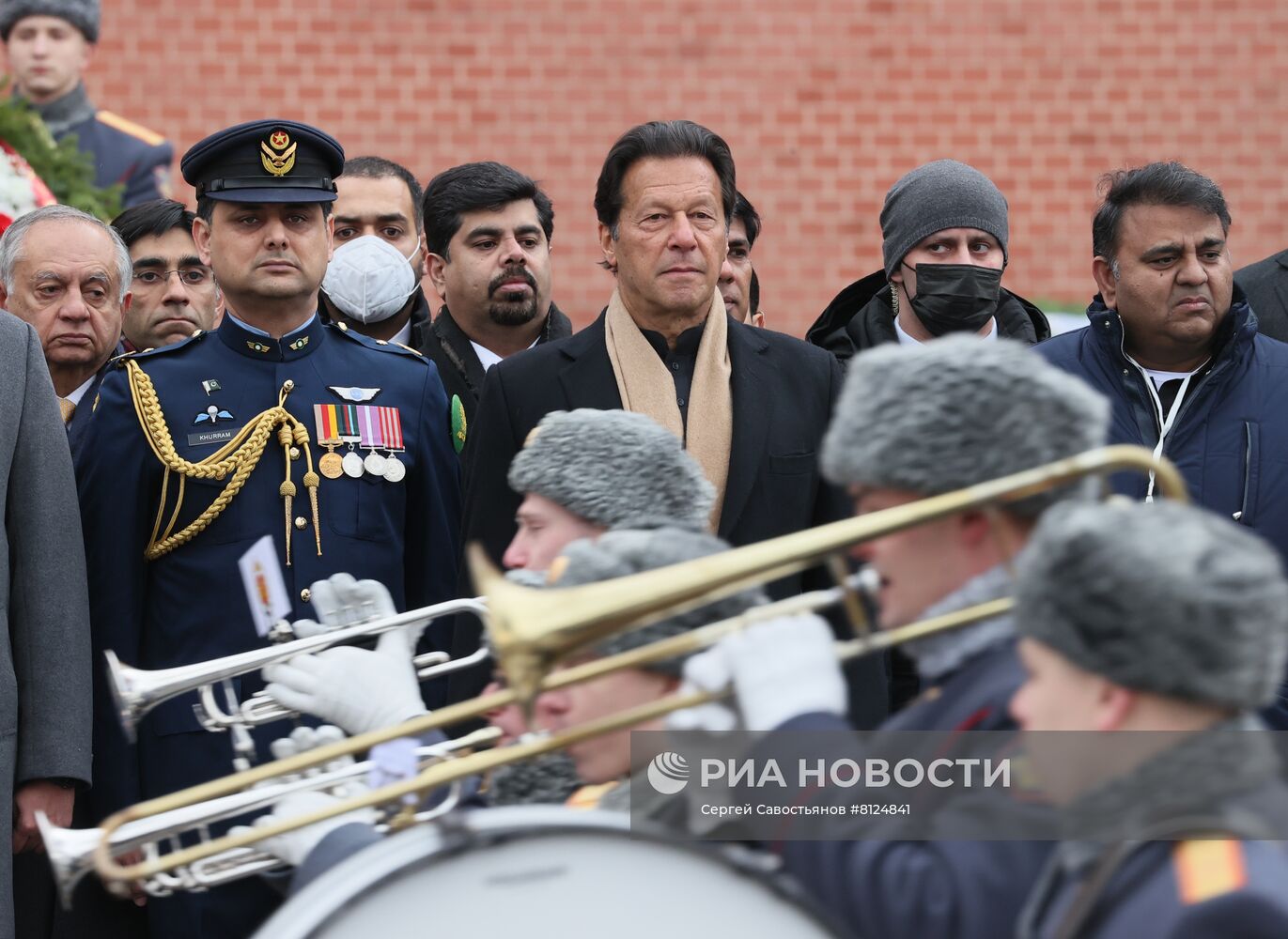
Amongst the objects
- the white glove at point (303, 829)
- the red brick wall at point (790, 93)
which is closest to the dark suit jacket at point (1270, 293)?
the red brick wall at point (790, 93)

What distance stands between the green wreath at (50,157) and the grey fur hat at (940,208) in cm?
282

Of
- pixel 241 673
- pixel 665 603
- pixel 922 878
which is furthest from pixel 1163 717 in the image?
pixel 241 673

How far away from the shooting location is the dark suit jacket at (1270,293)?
6320 mm

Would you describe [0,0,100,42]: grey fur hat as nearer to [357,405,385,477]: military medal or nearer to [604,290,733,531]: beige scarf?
[357,405,385,477]: military medal

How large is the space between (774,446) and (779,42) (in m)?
5.51

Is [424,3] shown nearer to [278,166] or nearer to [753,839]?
[278,166]

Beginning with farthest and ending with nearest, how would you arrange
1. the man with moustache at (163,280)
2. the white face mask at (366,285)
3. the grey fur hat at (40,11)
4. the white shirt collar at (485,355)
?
1. the grey fur hat at (40,11)
2. the white face mask at (366,285)
3. the man with moustache at (163,280)
4. the white shirt collar at (485,355)

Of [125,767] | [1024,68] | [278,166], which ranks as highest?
[1024,68]

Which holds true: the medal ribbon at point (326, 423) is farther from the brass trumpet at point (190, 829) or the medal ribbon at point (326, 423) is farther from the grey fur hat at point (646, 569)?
the grey fur hat at point (646, 569)

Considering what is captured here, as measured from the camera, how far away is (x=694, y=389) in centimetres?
467

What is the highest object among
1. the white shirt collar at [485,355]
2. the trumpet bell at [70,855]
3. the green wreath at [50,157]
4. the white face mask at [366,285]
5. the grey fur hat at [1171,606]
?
the green wreath at [50,157]

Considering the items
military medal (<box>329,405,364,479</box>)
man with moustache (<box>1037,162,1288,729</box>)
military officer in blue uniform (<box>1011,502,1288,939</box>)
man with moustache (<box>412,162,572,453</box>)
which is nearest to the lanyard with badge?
man with moustache (<box>1037,162,1288,729</box>)

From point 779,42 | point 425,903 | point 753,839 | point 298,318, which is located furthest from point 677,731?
point 779,42

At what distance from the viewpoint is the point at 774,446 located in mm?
4613
